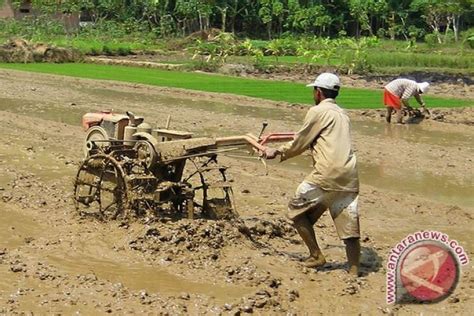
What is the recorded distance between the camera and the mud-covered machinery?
693 centimetres

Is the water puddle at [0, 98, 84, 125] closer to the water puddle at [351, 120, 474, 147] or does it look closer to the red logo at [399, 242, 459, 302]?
the water puddle at [351, 120, 474, 147]

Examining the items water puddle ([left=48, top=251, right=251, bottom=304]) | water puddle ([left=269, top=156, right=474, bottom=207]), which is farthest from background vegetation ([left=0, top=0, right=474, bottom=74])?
water puddle ([left=48, top=251, right=251, bottom=304])

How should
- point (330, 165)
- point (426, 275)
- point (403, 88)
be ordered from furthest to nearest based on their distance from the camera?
1. point (403, 88)
2. point (330, 165)
3. point (426, 275)

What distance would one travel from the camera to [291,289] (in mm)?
5695

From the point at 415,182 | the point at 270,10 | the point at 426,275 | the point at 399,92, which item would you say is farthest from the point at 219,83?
the point at 270,10

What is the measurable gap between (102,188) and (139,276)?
1654mm

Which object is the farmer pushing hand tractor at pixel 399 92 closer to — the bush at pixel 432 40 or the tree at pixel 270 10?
the bush at pixel 432 40

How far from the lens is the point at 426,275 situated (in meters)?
5.38

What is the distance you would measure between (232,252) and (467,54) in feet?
103

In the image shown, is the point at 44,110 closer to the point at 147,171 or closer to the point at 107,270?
the point at 147,171

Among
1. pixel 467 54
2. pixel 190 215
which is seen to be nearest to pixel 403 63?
pixel 467 54

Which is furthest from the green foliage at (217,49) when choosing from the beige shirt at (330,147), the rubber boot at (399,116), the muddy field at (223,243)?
the beige shirt at (330,147)

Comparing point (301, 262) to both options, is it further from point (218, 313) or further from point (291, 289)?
point (218, 313)

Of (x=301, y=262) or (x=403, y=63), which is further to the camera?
(x=403, y=63)
